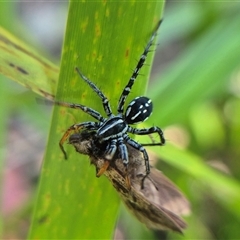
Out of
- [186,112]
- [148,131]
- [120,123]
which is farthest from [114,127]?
[186,112]

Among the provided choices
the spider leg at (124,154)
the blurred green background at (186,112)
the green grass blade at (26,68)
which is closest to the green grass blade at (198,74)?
the blurred green background at (186,112)

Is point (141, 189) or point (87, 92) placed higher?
point (87, 92)

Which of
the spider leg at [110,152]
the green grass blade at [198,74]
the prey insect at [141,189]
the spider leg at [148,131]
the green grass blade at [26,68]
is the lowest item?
the prey insect at [141,189]

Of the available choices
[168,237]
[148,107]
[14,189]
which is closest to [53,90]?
[148,107]

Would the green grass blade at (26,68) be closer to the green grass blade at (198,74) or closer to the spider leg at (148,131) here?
the spider leg at (148,131)

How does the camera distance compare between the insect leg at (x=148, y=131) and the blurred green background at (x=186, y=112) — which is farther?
the blurred green background at (x=186, y=112)

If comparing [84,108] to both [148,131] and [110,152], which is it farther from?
[148,131]

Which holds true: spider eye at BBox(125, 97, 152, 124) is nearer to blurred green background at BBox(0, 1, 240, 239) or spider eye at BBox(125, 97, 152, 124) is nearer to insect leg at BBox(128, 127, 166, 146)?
insect leg at BBox(128, 127, 166, 146)
